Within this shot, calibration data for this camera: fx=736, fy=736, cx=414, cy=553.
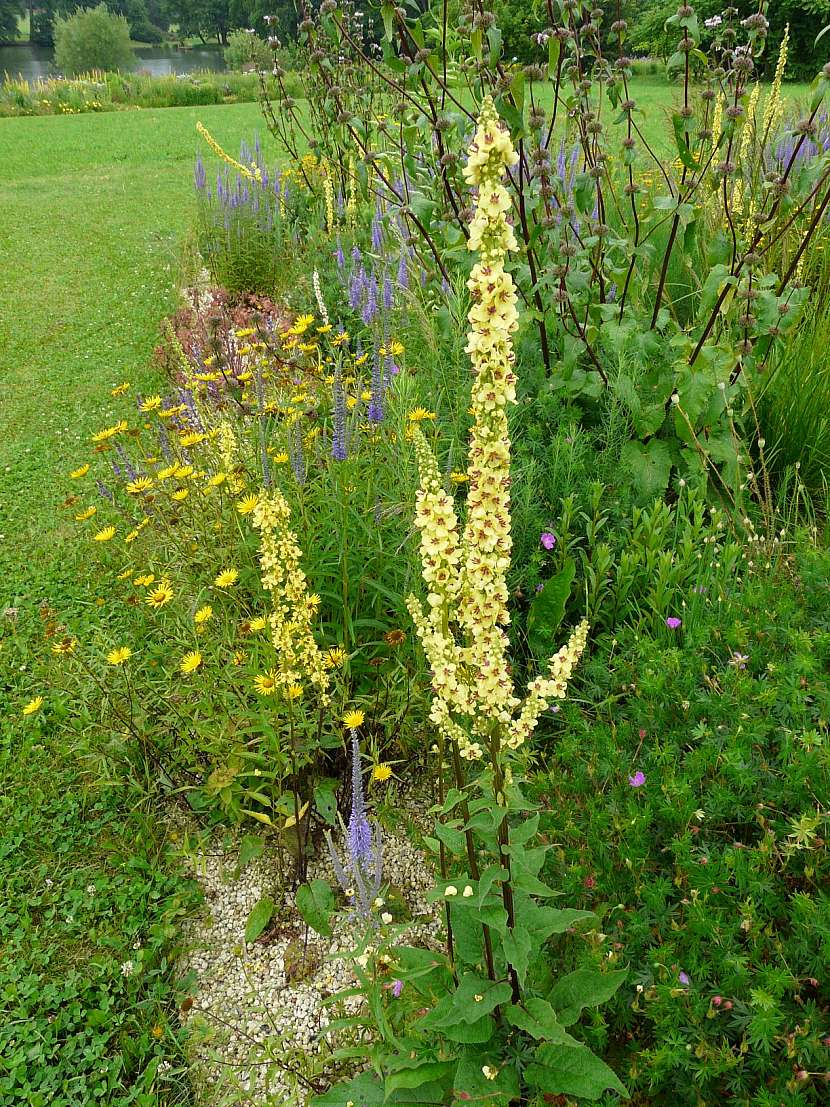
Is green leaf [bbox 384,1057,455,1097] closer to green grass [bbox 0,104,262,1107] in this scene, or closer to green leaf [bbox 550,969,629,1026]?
green leaf [bbox 550,969,629,1026]

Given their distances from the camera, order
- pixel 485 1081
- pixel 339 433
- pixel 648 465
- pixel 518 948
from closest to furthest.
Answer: pixel 518 948 < pixel 485 1081 < pixel 339 433 < pixel 648 465

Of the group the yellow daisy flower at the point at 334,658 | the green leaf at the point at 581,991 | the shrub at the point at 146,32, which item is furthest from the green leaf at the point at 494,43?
the shrub at the point at 146,32

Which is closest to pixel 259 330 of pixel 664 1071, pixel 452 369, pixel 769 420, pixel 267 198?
pixel 452 369

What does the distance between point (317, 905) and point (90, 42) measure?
54.5 metres

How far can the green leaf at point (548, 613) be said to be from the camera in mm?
2631

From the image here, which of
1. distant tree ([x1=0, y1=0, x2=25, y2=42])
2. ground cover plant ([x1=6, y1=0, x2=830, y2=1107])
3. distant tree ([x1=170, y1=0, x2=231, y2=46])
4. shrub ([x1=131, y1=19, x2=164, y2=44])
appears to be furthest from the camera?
shrub ([x1=131, y1=19, x2=164, y2=44])

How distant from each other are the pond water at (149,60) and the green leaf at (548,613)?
1927 inches

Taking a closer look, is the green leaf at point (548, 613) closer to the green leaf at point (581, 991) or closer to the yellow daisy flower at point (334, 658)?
the yellow daisy flower at point (334, 658)

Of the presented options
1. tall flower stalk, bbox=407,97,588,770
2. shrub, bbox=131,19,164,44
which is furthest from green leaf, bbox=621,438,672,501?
shrub, bbox=131,19,164,44

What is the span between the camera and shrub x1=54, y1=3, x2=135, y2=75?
42.7 metres

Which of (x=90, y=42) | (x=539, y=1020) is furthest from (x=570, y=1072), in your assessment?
(x=90, y=42)

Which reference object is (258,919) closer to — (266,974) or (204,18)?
(266,974)

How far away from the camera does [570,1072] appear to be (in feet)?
4.80

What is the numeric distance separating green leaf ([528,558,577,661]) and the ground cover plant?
0.06 ft
